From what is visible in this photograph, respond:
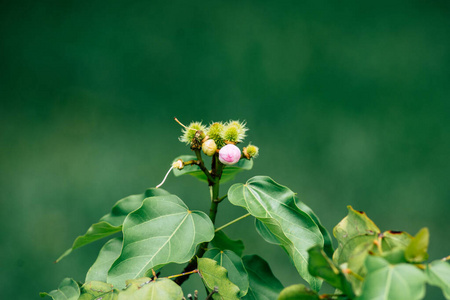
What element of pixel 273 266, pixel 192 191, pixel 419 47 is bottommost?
pixel 273 266

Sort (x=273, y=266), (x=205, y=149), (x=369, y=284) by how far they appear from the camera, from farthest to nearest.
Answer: (x=273, y=266), (x=205, y=149), (x=369, y=284)

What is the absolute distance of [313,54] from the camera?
154 cm

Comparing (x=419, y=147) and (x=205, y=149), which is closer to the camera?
(x=205, y=149)

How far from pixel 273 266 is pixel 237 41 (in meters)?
0.95

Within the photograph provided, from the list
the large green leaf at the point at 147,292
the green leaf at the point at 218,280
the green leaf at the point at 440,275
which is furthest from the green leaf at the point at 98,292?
the green leaf at the point at 440,275

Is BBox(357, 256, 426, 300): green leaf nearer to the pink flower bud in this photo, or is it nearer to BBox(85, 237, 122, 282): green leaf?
the pink flower bud

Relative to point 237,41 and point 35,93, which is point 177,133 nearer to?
point 237,41

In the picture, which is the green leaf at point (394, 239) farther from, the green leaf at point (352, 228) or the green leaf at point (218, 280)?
the green leaf at point (218, 280)

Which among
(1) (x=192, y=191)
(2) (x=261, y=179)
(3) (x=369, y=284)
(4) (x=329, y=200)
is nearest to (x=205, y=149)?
(2) (x=261, y=179)

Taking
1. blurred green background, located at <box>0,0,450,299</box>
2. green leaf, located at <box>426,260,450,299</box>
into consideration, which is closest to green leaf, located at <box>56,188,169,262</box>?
green leaf, located at <box>426,260,450,299</box>

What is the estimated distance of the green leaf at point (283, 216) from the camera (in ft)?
1.47

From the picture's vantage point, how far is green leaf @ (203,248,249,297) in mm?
515

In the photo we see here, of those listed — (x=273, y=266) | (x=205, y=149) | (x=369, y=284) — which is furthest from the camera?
(x=273, y=266)

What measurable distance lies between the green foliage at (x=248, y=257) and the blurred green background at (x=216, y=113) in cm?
87
